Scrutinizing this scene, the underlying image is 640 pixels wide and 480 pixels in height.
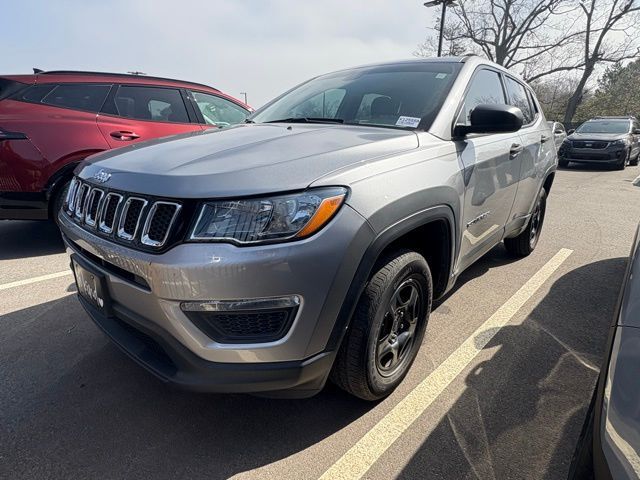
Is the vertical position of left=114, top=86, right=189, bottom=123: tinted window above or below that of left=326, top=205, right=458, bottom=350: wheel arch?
above

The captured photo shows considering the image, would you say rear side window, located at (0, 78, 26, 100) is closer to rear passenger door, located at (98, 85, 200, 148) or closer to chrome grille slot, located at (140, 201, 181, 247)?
rear passenger door, located at (98, 85, 200, 148)

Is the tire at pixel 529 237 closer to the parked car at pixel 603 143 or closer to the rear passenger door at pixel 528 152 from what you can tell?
the rear passenger door at pixel 528 152

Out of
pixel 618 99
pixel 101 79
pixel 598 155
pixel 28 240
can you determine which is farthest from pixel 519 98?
pixel 618 99

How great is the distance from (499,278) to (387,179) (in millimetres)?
2453

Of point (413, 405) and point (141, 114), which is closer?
point (413, 405)

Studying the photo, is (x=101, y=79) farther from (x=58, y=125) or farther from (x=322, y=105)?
(x=322, y=105)

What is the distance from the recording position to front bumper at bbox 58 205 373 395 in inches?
57.3

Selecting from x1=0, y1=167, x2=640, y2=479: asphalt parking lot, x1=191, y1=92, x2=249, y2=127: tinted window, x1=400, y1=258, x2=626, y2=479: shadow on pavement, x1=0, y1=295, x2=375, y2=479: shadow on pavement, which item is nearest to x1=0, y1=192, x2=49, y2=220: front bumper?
x1=0, y1=167, x2=640, y2=479: asphalt parking lot

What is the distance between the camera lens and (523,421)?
2.02 metres

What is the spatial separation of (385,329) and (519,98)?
9.30ft

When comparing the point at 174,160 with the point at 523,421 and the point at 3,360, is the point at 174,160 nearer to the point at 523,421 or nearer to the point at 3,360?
the point at 3,360

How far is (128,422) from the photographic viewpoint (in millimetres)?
1995

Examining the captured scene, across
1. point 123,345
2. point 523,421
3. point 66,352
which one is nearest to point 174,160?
point 123,345

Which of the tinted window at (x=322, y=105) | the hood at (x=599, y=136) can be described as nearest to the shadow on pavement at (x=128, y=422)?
the tinted window at (x=322, y=105)
